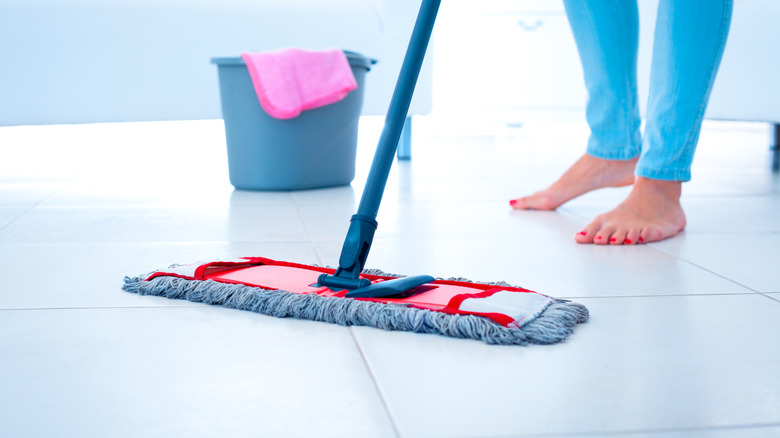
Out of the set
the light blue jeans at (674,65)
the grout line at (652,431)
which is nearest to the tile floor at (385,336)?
the grout line at (652,431)

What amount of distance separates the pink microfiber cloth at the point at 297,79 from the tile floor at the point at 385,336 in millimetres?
226

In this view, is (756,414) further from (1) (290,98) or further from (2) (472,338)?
(1) (290,98)

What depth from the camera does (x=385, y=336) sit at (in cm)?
69

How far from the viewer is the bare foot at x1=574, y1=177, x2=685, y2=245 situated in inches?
45.4

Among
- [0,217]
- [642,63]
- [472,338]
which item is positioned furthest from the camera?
[642,63]

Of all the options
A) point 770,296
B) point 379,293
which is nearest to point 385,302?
point 379,293

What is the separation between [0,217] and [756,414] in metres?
1.20

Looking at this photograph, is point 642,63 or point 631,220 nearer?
point 631,220

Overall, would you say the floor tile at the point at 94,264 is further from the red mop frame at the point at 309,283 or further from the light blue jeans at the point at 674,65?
the light blue jeans at the point at 674,65

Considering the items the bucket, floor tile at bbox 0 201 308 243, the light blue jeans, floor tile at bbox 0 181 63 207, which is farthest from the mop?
the bucket

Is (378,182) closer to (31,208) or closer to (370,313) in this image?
(370,313)

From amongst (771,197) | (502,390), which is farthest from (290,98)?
(502,390)

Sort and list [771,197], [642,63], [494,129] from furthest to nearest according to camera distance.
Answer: [494,129], [642,63], [771,197]

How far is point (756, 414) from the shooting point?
20.9 inches
